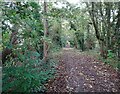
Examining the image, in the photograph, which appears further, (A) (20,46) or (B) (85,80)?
(B) (85,80)

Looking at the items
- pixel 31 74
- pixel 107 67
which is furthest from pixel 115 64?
pixel 31 74

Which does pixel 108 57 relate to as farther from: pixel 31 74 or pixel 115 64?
pixel 31 74

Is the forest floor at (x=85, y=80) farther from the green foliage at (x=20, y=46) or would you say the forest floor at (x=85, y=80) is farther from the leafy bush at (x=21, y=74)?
the green foliage at (x=20, y=46)

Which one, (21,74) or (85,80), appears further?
(85,80)

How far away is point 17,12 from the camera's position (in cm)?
394

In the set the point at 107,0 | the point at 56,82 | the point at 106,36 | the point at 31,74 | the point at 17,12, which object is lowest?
the point at 56,82

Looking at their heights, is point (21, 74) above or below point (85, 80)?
above

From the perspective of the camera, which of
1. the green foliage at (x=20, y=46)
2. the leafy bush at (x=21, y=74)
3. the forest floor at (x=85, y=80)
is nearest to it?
the green foliage at (x=20, y=46)

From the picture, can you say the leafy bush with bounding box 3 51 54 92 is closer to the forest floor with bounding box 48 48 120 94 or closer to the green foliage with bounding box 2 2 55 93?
the green foliage with bounding box 2 2 55 93

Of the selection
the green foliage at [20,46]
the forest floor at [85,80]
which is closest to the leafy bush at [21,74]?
the green foliage at [20,46]

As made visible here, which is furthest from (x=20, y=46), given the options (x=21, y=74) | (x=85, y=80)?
(x=85, y=80)

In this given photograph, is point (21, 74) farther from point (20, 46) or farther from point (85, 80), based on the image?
point (85, 80)

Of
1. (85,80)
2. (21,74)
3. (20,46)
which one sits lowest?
(85,80)

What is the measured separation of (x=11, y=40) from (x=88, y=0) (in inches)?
252
